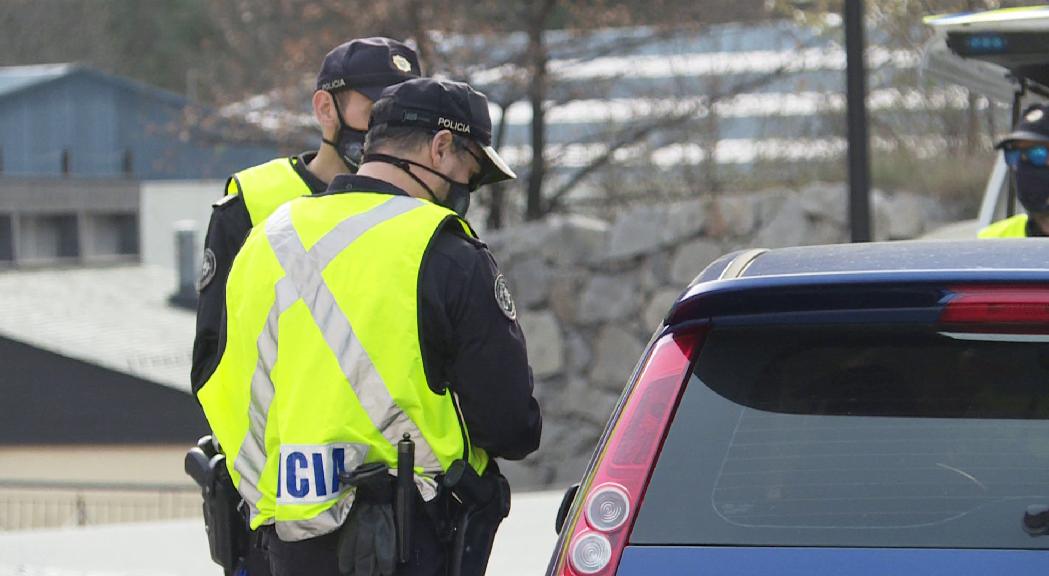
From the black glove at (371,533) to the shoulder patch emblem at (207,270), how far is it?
90 cm

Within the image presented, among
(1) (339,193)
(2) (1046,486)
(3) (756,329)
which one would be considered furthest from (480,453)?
(2) (1046,486)

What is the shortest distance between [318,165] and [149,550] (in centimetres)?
420

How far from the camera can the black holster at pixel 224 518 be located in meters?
3.76

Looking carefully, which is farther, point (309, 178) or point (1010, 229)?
point (1010, 229)

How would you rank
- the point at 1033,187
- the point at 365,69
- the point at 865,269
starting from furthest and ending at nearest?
the point at 1033,187 < the point at 365,69 < the point at 865,269

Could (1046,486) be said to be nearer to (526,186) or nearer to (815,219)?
(815,219)

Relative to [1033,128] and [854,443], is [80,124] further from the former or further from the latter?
[854,443]

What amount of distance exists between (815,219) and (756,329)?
35.1 ft

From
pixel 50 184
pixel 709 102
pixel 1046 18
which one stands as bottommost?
pixel 50 184

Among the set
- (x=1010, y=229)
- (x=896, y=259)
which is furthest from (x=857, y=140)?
(x=896, y=259)

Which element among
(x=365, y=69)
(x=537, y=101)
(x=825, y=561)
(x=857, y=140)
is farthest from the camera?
(x=537, y=101)

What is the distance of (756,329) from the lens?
2.58m

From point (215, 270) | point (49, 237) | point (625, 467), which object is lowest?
point (49, 237)

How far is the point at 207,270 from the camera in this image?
3.97 metres
